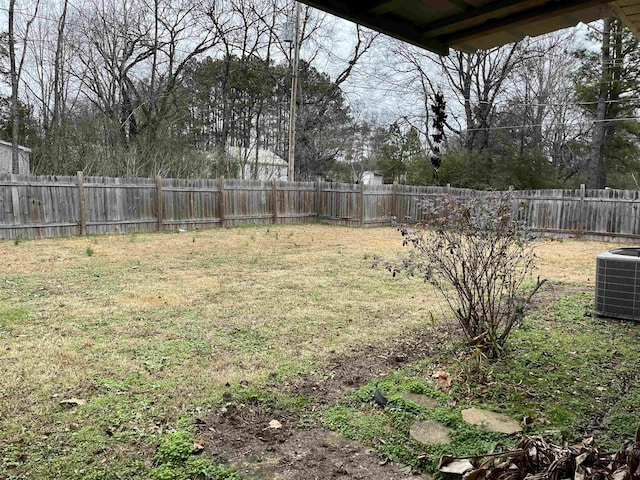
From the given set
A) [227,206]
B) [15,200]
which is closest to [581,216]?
[227,206]

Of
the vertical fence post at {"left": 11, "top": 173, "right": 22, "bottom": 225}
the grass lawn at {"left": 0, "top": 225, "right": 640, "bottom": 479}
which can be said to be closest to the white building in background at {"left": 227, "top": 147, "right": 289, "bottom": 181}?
the vertical fence post at {"left": 11, "top": 173, "right": 22, "bottom": 225}

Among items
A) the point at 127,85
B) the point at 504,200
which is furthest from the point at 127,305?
the point at 127,85

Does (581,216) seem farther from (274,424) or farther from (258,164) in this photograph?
(258,164)

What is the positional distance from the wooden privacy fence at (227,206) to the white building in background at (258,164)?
192 inches

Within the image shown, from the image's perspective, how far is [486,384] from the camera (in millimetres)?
2742

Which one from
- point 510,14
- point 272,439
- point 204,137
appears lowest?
point 272,439

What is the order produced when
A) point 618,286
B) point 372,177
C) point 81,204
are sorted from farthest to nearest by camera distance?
point 372,177 < point 81,204 < point 618,286

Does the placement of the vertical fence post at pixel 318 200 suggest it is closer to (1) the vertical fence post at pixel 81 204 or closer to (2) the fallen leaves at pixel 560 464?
(1) the vertical fence post at pixel 81 204

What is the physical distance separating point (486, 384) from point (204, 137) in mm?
19018

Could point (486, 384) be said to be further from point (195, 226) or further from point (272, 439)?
point (195, 226)

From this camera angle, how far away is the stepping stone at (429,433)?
2.13 metres

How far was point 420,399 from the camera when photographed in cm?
257

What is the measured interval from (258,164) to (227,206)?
8.49 metres

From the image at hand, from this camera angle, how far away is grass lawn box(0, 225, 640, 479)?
2197 millimetres
